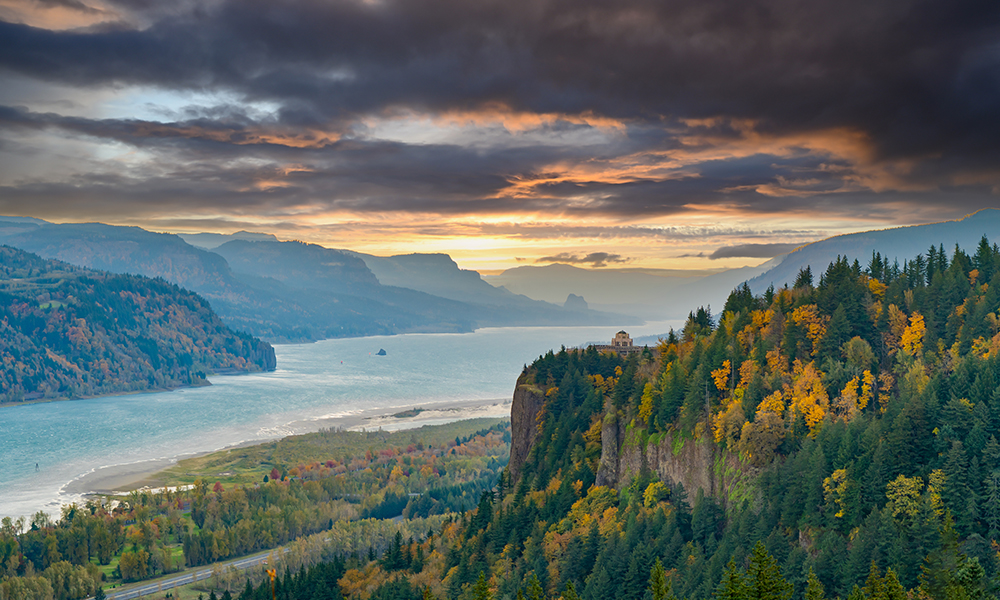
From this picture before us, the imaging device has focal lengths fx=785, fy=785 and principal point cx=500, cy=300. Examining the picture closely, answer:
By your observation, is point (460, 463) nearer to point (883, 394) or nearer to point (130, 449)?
point (130, 449)

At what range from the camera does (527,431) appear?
10406cm

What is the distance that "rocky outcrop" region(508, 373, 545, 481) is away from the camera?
102750 mm

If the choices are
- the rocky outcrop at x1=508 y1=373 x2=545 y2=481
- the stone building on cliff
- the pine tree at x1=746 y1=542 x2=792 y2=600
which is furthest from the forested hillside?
the stone building on cliff

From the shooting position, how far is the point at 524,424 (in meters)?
105

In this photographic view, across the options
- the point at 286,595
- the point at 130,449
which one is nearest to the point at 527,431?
the point at 286,595

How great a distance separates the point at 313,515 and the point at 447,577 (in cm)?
5757

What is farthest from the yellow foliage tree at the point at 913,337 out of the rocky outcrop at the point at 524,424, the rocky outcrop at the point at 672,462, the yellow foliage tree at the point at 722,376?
the rocky outcrop at the point at 524,424

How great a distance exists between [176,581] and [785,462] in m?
83.5

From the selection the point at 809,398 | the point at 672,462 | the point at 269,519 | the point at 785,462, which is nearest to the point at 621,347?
the point at 672,462

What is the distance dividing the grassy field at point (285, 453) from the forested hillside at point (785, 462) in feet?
279

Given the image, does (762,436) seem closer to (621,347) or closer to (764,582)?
(764,582)

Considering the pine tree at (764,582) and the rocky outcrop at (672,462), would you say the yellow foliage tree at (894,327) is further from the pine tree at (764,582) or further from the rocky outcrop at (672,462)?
the pine tree at (764,582)

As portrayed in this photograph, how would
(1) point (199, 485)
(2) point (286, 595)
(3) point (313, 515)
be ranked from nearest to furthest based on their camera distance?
(2) point (286, 595) < (3) point (313, 515) < (1) point (199, 485)

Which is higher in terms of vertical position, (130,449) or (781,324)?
(781,324)
